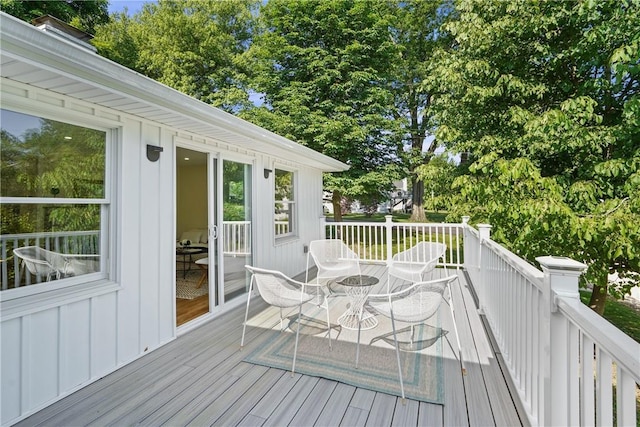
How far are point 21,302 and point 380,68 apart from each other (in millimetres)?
11750

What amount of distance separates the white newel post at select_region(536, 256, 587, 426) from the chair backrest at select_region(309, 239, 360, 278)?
3.18 metres

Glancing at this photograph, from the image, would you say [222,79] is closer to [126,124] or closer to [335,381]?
[126,124]

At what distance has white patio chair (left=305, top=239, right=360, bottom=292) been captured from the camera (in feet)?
15.6

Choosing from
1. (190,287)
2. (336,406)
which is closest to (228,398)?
(336,406)

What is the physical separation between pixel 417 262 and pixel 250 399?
3134 mm

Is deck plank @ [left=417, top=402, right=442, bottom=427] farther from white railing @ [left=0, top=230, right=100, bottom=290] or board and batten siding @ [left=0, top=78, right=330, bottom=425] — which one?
white railing @ [left=0, top=230, right=100, bottom=290]

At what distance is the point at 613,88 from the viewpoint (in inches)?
179

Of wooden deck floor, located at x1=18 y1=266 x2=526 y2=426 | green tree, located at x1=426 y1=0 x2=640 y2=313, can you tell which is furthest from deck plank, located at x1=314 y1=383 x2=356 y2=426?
green tree, located at x1=426 y1=0 x2=640 y2=313

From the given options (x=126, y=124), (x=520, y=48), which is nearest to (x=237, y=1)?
(x=520, y=48)

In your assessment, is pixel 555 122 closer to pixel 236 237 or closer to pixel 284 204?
pixel 284 204

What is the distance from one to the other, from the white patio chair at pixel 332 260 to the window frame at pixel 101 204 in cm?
263

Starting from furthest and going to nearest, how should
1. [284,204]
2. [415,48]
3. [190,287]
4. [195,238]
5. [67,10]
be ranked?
[415,48], [67,10], [195,238], [284,204], [190,287]

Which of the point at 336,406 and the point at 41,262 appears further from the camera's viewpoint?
the point at 41,262

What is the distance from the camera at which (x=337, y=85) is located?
1078cm
